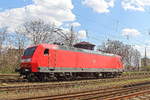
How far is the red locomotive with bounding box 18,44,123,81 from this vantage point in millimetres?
22141

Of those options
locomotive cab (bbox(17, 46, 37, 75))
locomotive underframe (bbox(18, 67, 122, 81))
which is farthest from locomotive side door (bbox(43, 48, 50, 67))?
locomotive cab (bbox(17, 46, 37, 75))

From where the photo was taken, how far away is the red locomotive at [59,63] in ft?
72.6

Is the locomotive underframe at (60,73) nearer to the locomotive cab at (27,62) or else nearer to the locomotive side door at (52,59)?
the locomotive cab at (27,62)

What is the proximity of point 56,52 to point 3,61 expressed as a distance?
21.9 metres

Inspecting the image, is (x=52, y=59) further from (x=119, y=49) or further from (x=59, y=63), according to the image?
(x=119, y=49)

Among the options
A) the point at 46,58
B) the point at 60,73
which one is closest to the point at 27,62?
the point at 46,58

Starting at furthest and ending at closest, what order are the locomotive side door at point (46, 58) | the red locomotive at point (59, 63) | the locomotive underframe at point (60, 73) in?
1. the locomotive side door at point (46, 58)
2. the locomotive underframe at point (60, 73)
3. the red locomotive at point (59, 63)

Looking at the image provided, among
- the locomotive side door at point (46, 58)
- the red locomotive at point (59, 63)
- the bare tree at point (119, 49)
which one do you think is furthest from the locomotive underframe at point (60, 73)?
the bare tree at point (119, 49)

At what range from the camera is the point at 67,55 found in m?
A: 25.4

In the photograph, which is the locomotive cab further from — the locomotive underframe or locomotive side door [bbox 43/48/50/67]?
locomotive side door [bbox 43/48/50/67]

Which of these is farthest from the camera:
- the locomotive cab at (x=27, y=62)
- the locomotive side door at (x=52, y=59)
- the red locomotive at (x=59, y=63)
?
the locomotive side door at (x=52, y=59)

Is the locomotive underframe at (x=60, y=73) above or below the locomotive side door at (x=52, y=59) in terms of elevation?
below

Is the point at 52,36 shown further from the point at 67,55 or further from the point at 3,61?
the point at 67,55

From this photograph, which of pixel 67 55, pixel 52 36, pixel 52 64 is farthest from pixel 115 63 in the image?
pixel 52 36
